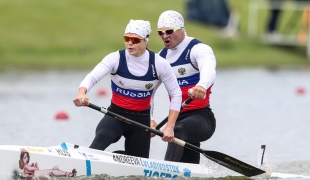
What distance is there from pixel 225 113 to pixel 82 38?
12088 millimetres

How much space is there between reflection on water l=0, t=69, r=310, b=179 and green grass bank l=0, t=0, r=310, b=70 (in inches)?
66.3

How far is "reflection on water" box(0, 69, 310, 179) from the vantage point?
15.8m

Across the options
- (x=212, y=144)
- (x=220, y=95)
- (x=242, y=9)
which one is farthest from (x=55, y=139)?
(x=242, y=9)

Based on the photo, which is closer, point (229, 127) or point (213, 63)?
point (213, 63)

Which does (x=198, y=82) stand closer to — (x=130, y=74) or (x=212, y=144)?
(x=130, y=74)

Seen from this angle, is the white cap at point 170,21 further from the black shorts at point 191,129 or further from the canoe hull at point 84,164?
the canoe hull at point 84,164

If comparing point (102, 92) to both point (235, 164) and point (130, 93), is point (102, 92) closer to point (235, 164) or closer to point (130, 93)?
point (235, 164)

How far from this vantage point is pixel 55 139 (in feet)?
53.5

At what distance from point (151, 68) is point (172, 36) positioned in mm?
692

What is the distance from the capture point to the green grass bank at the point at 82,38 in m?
30.3

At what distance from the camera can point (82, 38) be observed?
32.0m

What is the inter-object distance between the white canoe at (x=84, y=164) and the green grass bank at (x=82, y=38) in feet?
59.5

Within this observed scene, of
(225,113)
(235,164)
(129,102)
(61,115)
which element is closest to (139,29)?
(129,102)

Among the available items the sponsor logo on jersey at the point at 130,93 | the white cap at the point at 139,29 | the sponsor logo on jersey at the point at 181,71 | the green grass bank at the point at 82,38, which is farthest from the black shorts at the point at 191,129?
the green grass bank at the point at 82,38
